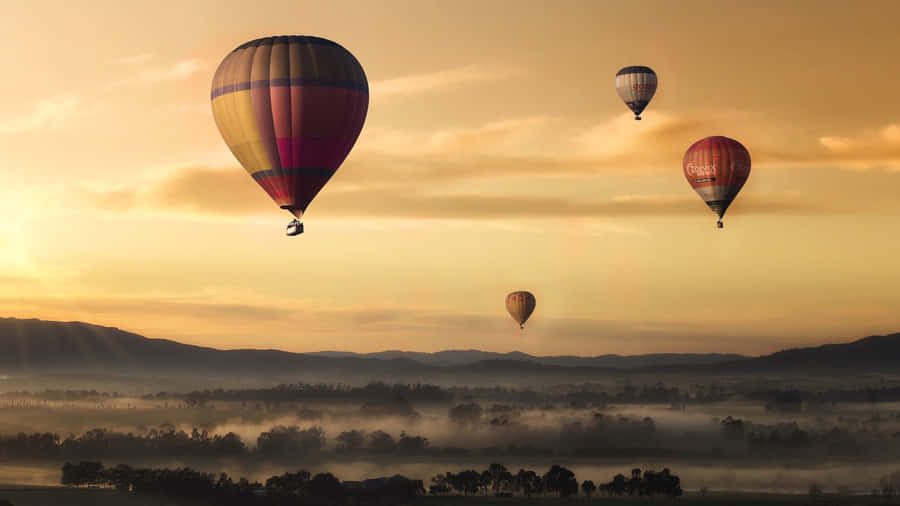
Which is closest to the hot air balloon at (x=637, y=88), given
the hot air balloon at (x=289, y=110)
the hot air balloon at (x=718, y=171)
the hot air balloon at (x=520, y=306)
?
the hot air balloon at (x=718, y=171)

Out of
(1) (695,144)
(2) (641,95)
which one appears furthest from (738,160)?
(2) (641,95)

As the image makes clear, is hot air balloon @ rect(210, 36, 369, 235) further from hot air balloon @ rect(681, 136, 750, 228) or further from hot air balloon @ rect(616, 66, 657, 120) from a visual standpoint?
hot air balloon @ rect(616, 66, 657, 120)

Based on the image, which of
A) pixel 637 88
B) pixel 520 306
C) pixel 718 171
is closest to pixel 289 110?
pixel 718 171

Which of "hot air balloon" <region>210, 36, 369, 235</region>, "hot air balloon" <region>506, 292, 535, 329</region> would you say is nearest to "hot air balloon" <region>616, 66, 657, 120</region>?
"hot air balloon" <region>506, 292, 535, 329</region>

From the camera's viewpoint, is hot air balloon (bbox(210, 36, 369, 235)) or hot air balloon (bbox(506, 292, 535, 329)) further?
hot air balloon (bbox(506, 292, 535, 329))

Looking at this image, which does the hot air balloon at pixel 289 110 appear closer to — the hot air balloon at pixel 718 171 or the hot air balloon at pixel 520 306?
the hot air balloon at pixel 718 171

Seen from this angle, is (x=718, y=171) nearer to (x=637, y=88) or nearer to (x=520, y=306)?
A: (x=637, y=88)
